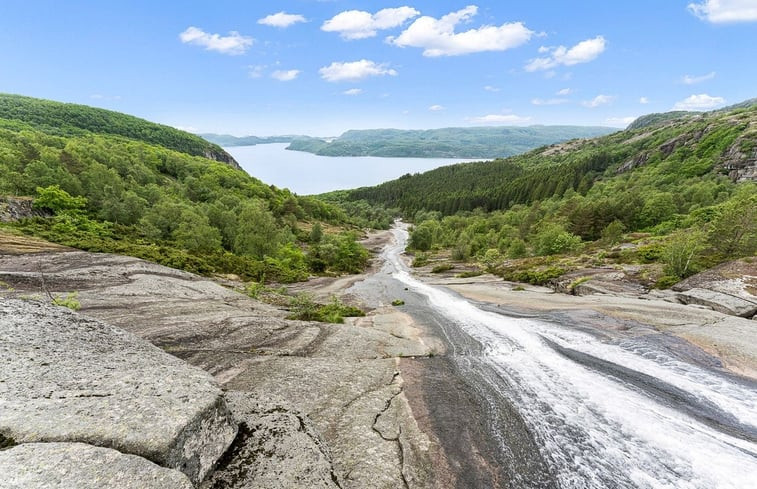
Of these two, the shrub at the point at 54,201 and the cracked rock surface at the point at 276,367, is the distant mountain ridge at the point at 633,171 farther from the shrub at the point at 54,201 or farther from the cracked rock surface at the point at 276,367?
the shrub at the point at 54,201

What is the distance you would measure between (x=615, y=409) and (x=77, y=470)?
16.0 metres

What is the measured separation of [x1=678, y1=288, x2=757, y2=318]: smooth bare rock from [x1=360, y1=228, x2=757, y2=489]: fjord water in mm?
8145

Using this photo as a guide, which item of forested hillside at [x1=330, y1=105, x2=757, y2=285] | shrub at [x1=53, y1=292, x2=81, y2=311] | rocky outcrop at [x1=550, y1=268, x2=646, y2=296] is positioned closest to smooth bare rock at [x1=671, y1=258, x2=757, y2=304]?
forested hillside at [x1=330, y1=105, x2=757, y2=285]

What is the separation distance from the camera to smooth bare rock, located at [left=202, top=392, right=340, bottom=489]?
6.34 m

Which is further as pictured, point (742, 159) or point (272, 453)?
point (742, 159)

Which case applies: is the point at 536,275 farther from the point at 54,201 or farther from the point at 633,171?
the point at 633,171

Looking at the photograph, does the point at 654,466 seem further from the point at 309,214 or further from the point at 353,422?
the point at 309,214

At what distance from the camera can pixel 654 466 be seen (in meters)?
9.38

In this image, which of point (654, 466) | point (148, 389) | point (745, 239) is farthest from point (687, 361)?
point (745, 239)

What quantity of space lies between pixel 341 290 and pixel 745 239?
41603 millimetres

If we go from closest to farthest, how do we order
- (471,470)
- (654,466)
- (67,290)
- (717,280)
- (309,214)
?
(471,470) < (654,466) < (67,290) < (717,280) < (309,214)

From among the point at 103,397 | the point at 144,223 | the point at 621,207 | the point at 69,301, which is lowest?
the point at 144,223

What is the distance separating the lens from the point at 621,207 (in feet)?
232

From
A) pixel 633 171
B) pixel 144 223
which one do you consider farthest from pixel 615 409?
pixel 633 171
